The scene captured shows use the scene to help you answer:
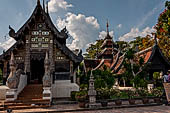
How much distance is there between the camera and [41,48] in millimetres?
11609

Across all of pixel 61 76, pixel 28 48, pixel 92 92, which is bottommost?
pixel 92 92

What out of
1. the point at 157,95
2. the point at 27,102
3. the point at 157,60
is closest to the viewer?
the point at 27,102

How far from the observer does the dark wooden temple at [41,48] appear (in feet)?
36.9

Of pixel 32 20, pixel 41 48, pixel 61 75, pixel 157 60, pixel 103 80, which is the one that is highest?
pixel 32 20

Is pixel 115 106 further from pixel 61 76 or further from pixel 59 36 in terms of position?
pixel 59 36

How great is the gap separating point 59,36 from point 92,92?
5414 millimetres

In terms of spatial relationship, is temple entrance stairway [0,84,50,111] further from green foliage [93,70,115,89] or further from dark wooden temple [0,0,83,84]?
green foliage [93,70,115,89]

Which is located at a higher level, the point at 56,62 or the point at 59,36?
the point at 59,36

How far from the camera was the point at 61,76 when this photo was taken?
11.4 meters

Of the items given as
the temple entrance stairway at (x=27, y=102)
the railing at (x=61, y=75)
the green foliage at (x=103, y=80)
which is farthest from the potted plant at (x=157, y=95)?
the temple entrance stairway at (x=27, y=102)

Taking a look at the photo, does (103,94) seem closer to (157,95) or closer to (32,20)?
(157,95)

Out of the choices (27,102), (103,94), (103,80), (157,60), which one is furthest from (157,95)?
(27,102)

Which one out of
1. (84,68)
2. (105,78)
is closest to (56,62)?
(105,78)

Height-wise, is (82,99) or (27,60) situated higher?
(27,60)
